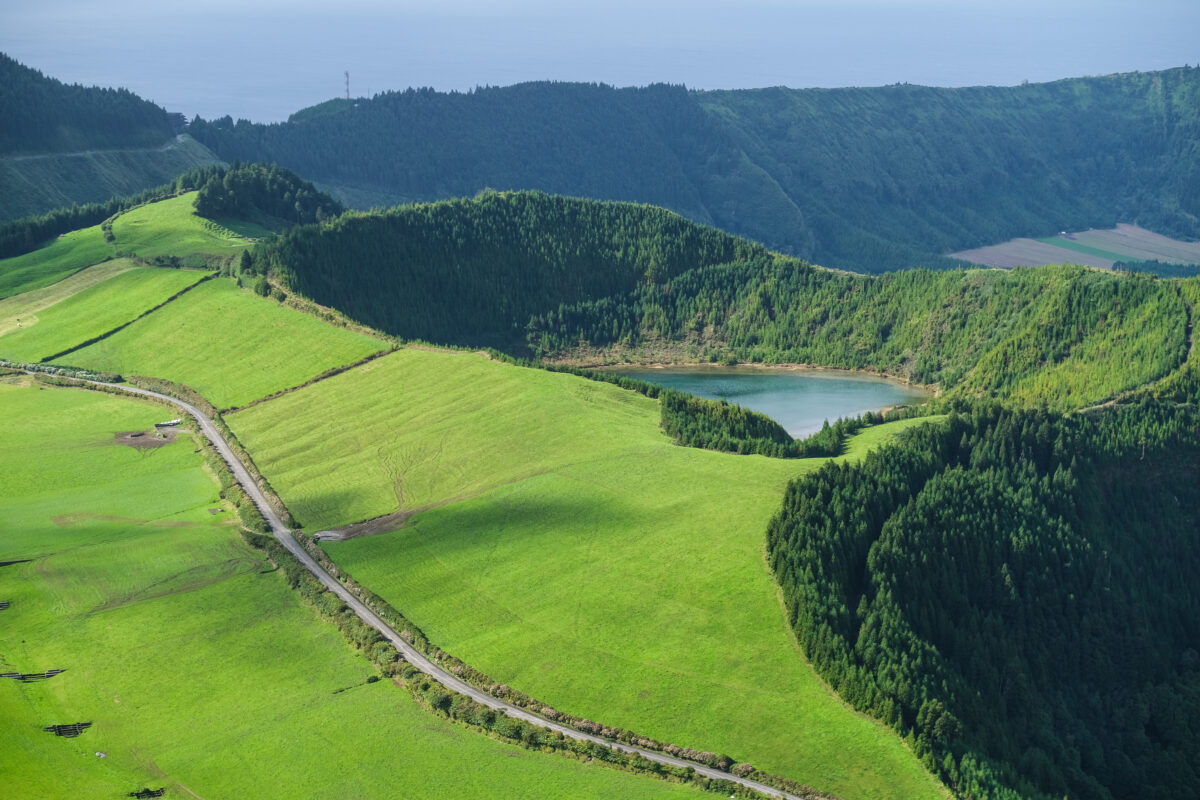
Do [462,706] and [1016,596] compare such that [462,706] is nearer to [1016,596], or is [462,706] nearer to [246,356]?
[1016,596]

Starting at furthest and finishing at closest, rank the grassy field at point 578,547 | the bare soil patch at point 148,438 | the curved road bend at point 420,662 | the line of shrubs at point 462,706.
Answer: the bare soil patch at point 148,438
the grassy field at point 578,547
the curved road bend at point 420,662
the line of shrubs at point 462,706

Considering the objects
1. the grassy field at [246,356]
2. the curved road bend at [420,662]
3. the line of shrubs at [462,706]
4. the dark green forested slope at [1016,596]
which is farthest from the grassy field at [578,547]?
the grassy field at [246,356]

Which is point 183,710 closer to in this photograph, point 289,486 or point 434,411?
point 289,486

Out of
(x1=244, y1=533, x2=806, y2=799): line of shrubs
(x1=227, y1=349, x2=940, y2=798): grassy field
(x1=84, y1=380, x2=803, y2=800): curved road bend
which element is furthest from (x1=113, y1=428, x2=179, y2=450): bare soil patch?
(x1=244, y1=533, x2=806, y2=799): line of shrubs

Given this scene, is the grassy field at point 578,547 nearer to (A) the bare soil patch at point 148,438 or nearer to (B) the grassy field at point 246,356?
(A) the bare soil patch at point 148,438

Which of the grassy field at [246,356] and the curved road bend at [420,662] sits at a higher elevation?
the grassy field at [246,356]

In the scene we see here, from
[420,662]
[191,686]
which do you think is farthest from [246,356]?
[420,662]

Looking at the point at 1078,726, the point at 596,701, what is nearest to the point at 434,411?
the point at 596,701

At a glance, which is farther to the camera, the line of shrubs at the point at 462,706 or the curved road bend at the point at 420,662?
the curved road bend at the point at 420,662
